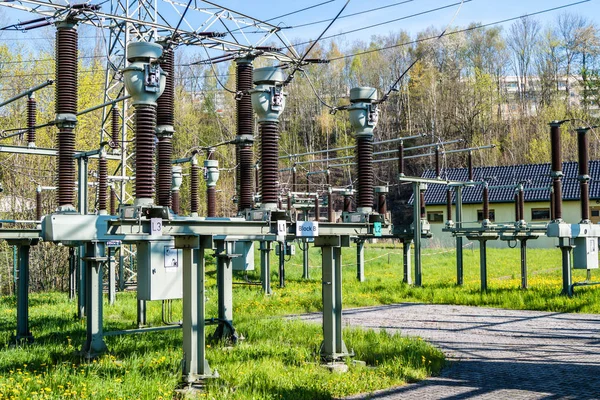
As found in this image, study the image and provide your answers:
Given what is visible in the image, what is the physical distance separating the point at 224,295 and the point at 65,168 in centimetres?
304

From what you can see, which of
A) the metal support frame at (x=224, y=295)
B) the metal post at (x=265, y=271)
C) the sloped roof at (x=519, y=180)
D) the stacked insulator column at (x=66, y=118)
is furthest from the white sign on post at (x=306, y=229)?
the sloped roof at (x=519, y=180)

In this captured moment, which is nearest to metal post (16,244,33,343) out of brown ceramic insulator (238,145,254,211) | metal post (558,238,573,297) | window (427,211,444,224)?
brown ceramic insulator (238,145,254,211)

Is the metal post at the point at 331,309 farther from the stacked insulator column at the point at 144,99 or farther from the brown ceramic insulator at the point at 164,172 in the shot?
the stacked insulator column at the point at 144,99

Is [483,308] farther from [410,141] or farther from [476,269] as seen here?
[410,141]

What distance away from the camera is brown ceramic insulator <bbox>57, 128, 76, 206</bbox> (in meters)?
10.2

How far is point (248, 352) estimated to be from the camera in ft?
29.6

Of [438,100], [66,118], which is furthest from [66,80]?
A: [438,100]

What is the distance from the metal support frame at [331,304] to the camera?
27.3ft

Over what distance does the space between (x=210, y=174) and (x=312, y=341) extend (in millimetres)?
7985

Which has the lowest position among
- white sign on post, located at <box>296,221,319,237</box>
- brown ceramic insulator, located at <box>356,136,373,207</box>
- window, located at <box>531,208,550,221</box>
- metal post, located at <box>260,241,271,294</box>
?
metal post, located at <box>260,241,271,294</box>

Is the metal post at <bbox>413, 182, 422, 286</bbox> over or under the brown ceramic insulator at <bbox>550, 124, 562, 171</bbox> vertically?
under

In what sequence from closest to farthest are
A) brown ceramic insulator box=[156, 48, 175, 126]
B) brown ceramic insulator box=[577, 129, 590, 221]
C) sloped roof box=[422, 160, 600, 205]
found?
brown ceramic insulator box=[156, 48, 175, 126]
brown ceramic insulator box=[577, 129, 590, 221]
sloped roof box=[422, 160, 600, 205]

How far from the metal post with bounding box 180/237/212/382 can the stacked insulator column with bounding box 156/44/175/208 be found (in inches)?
75.1

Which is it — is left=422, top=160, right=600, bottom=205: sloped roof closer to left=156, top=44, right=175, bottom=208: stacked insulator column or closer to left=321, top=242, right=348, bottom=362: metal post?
left=156, top=44, right=175, bottom=208: stacked insulator column
